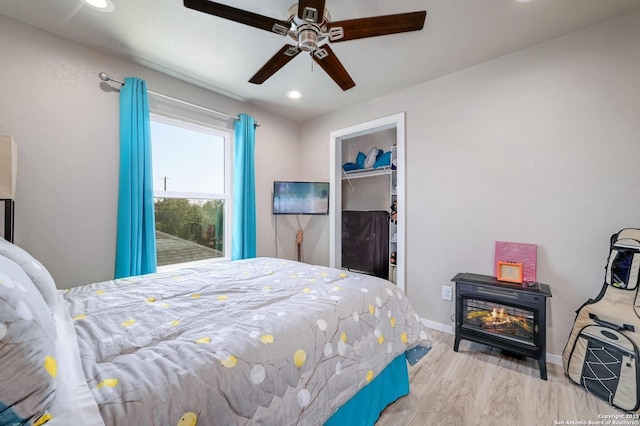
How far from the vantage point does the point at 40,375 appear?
552 millimetres

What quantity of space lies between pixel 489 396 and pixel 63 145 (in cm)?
359

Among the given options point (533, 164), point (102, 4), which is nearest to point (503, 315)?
point (533, 164)

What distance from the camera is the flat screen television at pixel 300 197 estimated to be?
11.5ft

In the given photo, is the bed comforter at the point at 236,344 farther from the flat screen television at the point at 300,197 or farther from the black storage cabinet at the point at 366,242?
the black storage cabinet at the point at 366,242

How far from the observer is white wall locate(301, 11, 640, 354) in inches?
74.7

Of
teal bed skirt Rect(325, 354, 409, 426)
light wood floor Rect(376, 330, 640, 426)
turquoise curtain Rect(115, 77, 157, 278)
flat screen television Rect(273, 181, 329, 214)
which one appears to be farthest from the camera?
flat screen television Rect(273, 181, 329, 214)

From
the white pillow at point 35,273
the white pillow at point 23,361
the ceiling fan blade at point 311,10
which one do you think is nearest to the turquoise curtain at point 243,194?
the ceiling fan blade at point 311,10

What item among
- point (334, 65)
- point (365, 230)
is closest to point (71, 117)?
point (334, 65)

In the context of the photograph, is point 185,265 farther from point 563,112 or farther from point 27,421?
point 563,112

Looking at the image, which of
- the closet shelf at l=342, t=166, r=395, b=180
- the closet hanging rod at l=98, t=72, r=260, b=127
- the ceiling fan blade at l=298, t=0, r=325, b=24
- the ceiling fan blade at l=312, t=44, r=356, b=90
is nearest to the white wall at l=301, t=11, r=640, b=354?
the closet shelf at l=342, t=166, r=395, b=180

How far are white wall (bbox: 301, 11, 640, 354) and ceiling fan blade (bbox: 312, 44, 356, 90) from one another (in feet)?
3.31

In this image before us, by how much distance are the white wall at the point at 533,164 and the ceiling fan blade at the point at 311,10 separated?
173cm

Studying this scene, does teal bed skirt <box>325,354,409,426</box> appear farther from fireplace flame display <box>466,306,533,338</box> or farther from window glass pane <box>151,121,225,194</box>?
window glass pane <box>151,121,225,194</box>

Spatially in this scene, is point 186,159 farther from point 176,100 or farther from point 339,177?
point 339,177
